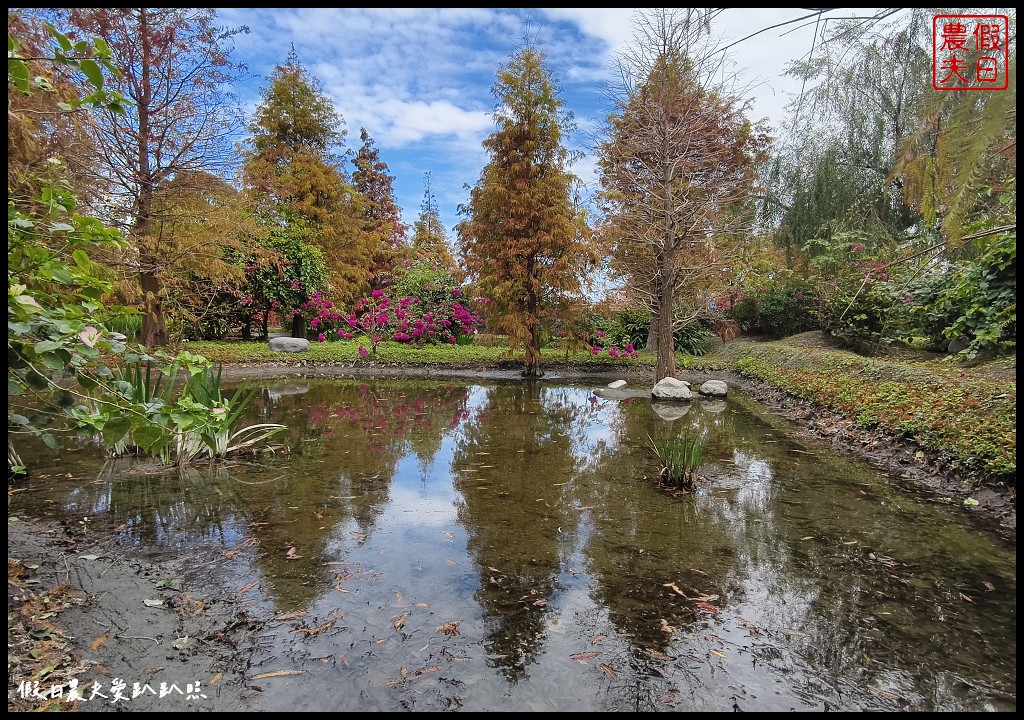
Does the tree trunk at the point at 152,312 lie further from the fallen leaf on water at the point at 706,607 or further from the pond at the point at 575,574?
the fallen leaf on water at the point at 706,607

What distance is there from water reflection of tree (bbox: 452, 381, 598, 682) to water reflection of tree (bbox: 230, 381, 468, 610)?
618 mm

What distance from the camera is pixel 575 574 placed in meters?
2.93

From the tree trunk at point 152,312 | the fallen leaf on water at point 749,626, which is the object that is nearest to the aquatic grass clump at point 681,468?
the fallen leaf on water at point 749,626

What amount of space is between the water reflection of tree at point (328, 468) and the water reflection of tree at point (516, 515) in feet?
2.03

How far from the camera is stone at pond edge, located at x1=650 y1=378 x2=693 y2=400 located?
8.90 meters

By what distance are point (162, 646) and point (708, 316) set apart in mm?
13655

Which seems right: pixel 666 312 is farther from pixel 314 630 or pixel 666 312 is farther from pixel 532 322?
pixel 314 630

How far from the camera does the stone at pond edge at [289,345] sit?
13.5 meters

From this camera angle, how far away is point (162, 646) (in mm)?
2143

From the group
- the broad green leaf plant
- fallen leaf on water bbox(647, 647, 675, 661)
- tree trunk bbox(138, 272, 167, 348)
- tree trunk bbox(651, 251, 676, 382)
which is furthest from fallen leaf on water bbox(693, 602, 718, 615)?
tree trunk bbox(138, 272, 167, 348)

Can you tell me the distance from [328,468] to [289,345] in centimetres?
975

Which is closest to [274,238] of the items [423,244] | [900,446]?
[423,244]

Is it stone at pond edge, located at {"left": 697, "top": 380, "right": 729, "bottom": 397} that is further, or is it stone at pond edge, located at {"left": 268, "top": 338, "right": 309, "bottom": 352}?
stone at pond edge, located at {"left": 268, "top": 338, "right": 309, "bottom": 352}

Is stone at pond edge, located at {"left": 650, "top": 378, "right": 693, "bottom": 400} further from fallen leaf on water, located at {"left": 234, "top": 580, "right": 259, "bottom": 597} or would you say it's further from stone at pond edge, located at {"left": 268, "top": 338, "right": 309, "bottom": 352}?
stone at pond edge, located at {"left": 268, "top": 338, "right": 309, "bottom": 352}
